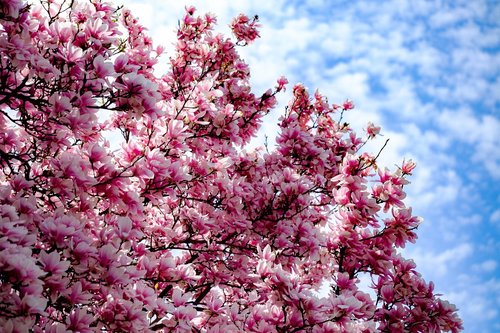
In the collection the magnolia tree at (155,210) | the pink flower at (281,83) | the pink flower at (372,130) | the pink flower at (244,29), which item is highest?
the pink flower at (244,29)

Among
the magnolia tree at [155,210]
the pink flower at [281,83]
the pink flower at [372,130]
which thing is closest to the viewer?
the magnolia tree at [155,210]

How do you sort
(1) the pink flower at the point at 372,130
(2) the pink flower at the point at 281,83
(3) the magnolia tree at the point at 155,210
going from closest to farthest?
(3) the magnolia tree at the point at 155,210 → (1) the pink flower at the point at 372,130 → (2) the pink flower at the point at 281,83

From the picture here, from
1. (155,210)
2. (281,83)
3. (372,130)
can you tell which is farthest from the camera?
(281,83)

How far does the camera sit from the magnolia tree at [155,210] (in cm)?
363

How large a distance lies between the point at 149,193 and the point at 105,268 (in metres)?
1.07

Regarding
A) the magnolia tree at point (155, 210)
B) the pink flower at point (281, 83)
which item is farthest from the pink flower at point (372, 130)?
the pink flower at point (281, 83)

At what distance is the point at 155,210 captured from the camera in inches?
269

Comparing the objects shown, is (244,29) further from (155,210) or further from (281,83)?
(155,210)

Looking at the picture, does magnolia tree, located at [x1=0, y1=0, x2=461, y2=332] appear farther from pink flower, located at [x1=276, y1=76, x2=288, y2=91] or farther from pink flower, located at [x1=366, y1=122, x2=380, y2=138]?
pink flower, located at [x1=276, y1=76, x2=288, y2=91]

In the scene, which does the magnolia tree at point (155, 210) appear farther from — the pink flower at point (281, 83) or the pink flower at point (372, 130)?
the pink flower at point (281, 83)

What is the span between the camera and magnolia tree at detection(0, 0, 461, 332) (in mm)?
3631

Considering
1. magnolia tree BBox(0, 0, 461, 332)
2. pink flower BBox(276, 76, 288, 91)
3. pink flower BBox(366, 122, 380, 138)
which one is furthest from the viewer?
pink flower BBox(276, 76, 288, 91)

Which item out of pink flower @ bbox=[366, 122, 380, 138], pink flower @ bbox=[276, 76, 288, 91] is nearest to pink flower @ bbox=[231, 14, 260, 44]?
pink flower @ bbox=[276, 76, 288, 91]

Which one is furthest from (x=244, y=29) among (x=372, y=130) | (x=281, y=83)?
(x=372, y=130)
